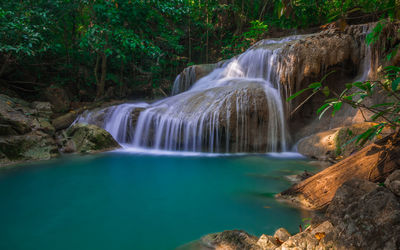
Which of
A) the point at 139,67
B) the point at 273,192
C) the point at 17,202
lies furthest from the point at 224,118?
the point at 139,67

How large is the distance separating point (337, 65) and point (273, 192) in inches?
220

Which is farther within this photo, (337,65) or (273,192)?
(337,65)

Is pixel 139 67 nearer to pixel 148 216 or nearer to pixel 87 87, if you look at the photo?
pixel 87 87

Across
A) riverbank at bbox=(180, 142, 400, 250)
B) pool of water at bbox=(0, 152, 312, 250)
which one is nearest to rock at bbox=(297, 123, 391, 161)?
pool of water at bbox=(0, 152, 312, 250)

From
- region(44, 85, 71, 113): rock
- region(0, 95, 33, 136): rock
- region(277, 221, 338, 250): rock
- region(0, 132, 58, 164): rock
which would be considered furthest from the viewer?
region(44, 85, 71, 113): rock

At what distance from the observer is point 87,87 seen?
445 inches

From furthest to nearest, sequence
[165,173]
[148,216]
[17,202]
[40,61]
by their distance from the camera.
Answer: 1. [40,61]
2. [165,173]
3. [17,202]
4. [148,216]

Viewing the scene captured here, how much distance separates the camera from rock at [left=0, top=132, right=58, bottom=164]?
5.01 meters

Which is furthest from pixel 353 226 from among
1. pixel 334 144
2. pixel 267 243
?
pixel 334 144

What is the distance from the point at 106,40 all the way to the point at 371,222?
9747mm

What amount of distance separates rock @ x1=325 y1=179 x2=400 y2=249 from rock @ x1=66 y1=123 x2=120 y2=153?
6.06 m

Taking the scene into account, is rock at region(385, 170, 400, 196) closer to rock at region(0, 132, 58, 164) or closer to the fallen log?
the fallen log

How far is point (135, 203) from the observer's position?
2.96 m

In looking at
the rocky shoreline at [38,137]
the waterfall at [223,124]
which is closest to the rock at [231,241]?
the waterfall at [223,124]
